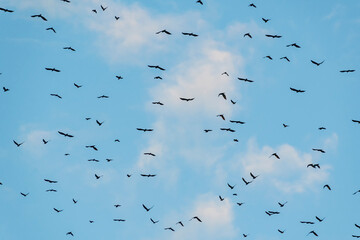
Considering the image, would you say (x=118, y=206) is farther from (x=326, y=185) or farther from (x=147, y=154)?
(x=326, y=185)

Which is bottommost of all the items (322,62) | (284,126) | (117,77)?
(117,77)

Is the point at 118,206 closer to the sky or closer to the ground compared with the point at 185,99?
closer to the ground

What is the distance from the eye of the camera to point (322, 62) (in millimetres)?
48469

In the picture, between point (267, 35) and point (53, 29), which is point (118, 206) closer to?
→ point (53, 29)

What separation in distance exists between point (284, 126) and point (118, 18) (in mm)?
21053

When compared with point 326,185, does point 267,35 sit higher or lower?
higher

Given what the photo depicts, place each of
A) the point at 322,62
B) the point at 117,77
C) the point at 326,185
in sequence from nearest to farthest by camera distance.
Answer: the point at 322,62, the point at 326,185, the point at 117,77

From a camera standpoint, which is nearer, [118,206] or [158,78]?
[158,78]

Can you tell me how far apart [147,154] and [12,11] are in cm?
1975

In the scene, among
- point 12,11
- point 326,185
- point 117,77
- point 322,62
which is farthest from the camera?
point 117,77

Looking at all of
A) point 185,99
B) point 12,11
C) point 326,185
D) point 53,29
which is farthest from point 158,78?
point 326,185

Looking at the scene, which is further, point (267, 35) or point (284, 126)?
A: point (284, 126)

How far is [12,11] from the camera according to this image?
52.0 metres

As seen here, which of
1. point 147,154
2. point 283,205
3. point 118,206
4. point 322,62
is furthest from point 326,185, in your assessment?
point 118,206
